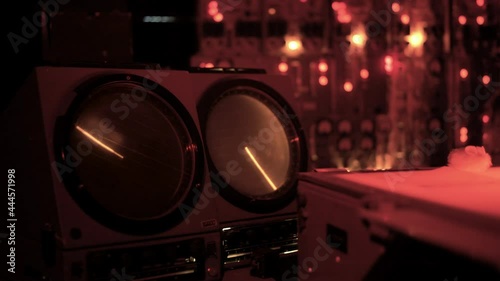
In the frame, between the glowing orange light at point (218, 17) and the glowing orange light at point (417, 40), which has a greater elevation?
the glowing orange light at point (218, 17)

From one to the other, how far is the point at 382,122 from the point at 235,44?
1.84 m

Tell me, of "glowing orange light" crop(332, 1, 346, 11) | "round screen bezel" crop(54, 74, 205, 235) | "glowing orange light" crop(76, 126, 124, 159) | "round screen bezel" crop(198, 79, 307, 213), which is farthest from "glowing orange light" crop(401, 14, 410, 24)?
"glowing orange light" crop(76, 126, 124, 159)

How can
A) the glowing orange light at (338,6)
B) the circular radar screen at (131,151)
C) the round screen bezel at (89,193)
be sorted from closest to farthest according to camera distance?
the round screen bezel at (89,193) < the circular radar screen at (131,151) < the glowing orange light at (338,6)

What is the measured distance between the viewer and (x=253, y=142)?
248cm

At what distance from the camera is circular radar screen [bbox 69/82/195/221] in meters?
1.88

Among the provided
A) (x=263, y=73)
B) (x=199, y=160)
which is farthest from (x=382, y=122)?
(x=199, y=160)

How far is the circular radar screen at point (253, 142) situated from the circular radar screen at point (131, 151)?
27 centimetres

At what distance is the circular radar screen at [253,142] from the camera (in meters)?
2.37

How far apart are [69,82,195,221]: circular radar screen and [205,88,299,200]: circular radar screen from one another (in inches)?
10.6

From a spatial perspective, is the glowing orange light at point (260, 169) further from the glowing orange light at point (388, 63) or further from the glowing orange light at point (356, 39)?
the glowing orange light at point (388, 63)

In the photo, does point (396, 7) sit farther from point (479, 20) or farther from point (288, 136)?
point (288, 136)

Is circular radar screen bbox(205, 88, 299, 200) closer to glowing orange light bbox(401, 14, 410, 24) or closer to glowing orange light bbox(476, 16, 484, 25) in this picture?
glowing orange light bbox(401, 14, 410, 24)

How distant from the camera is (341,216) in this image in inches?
58.0

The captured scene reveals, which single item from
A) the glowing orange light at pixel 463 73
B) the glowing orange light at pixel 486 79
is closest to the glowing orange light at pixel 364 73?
the glowing orange light at pixel 463 73
